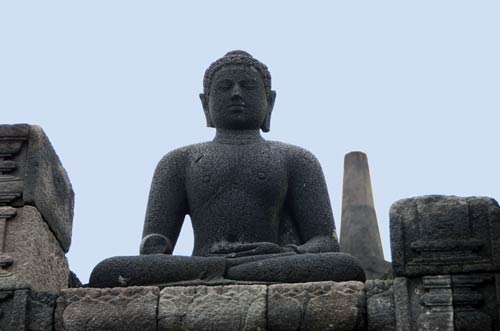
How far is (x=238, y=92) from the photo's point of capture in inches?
457

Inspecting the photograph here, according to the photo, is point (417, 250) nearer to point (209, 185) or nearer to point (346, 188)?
point (209, 185)

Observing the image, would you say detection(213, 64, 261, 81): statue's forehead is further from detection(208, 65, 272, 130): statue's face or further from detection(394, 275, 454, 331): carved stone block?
detection(394, 275, 454, 331): carved stone block

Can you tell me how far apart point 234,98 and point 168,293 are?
8.92 ft

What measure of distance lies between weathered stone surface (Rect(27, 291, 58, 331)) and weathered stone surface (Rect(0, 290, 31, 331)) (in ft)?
0.20

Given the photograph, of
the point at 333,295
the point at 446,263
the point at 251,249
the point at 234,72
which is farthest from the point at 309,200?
the point at 446,263

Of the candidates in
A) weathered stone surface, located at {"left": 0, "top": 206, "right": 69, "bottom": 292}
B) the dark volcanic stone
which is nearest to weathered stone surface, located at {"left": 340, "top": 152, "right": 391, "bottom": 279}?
the dark volcanic stone

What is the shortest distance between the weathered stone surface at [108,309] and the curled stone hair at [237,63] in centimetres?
295

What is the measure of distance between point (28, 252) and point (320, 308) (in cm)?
217

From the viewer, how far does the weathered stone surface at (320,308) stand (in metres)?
9.08

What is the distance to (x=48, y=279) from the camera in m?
9.95

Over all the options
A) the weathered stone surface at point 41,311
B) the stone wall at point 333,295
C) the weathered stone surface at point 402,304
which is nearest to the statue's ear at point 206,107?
the stone wall at point 333,295

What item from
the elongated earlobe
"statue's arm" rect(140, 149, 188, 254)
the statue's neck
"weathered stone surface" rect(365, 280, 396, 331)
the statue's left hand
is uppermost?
the elongated earlobe

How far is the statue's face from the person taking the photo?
11578mm

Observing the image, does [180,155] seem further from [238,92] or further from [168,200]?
[238,92]
